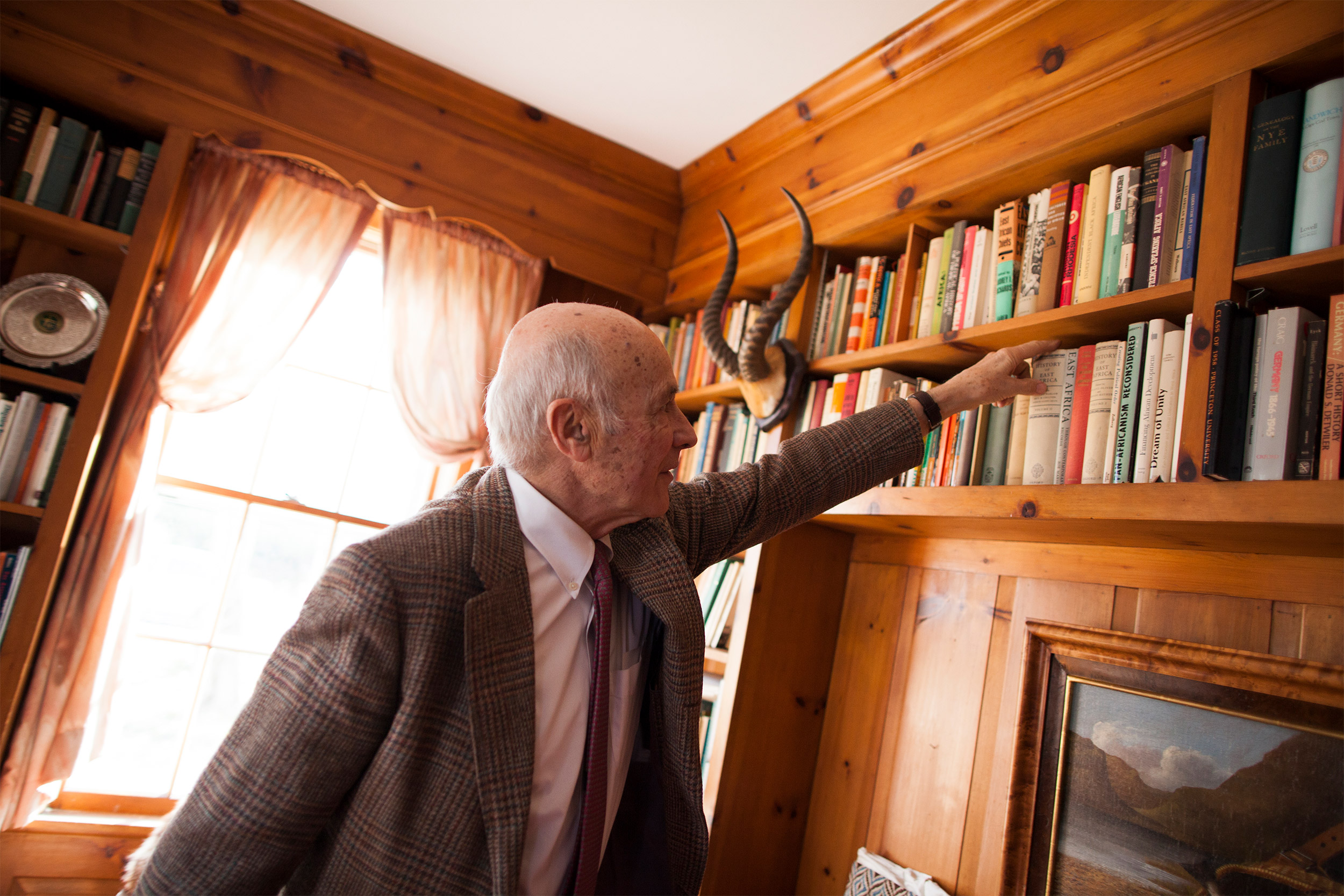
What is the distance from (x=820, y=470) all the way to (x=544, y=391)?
1.73 feet

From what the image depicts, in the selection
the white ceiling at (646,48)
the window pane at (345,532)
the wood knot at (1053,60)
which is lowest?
the window pane at (345,532)

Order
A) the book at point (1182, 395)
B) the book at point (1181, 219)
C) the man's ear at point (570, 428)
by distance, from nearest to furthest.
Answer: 1. the man's ear at point (570, 428)
2. the book at point (1182, 395)
3. the book at point (1181, 219)

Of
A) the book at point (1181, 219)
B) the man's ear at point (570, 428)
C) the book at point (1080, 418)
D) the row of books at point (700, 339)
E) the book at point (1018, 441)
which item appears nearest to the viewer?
the man's ear at point (570, 428)

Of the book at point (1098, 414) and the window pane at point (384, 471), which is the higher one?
the book at point (1098, 414)

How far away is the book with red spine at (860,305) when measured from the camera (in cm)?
205

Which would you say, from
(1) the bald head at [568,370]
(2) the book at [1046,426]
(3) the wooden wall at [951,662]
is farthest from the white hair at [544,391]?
(3) the wooden wall at [951,662]

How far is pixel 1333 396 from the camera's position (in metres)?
1.11

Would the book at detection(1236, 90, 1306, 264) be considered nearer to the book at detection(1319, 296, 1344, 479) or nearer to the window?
the book at detection(1319, 296, 1344, 479)

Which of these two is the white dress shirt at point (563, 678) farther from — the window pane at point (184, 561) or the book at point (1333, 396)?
the window pane at point (184, 561)

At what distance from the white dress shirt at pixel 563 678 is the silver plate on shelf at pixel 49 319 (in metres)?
1.81

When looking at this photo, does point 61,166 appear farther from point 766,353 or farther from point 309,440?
point 766,353

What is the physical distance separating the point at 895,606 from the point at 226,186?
7.76 feet

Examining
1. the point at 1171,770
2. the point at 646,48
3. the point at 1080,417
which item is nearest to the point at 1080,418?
the point at 1080,417

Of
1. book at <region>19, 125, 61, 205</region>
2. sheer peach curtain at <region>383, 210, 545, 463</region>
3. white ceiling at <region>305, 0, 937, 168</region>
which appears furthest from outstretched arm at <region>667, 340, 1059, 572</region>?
book at <region>19, 125, 61, 205</region>
